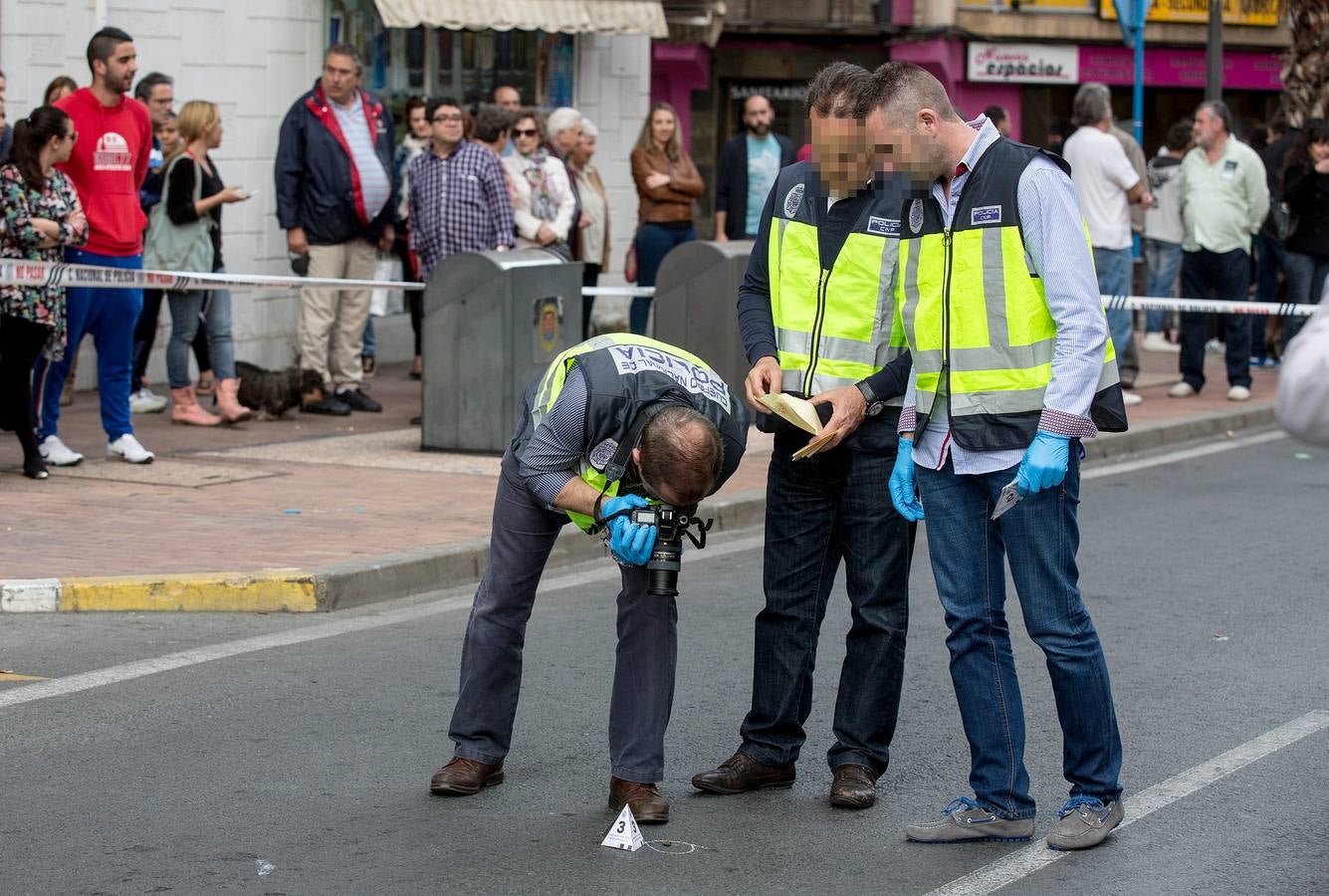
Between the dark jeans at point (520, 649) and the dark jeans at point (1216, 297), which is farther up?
the dark jeans at point (1216, 297)

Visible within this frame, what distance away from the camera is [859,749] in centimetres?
547

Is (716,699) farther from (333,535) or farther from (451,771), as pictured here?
(333,535)

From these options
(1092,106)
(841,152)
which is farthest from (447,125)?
(841,152)

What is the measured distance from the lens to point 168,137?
12227 mm

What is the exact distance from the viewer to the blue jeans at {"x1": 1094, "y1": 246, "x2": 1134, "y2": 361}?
1377 centimetres

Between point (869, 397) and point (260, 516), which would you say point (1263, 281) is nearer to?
→ point (260, 516)

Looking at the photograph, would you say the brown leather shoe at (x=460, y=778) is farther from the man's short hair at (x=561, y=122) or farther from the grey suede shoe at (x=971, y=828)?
the man's short hair at (x=561, y=122)

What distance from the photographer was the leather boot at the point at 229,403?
1207 centimetres

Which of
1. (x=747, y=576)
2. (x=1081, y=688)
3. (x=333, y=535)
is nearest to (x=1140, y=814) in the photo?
(x=1081, y=688)

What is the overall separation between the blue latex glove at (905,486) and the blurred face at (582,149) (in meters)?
8.73

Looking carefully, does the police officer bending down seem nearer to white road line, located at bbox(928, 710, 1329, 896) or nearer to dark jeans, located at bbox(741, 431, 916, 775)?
dark jeans, located at bbox(741, 431, 916, 775)

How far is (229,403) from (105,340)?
1.65 metres

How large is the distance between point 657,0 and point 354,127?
221 inches

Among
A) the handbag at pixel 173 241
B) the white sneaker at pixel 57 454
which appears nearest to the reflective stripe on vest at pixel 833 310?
the white sneaker at pixel 57 454
